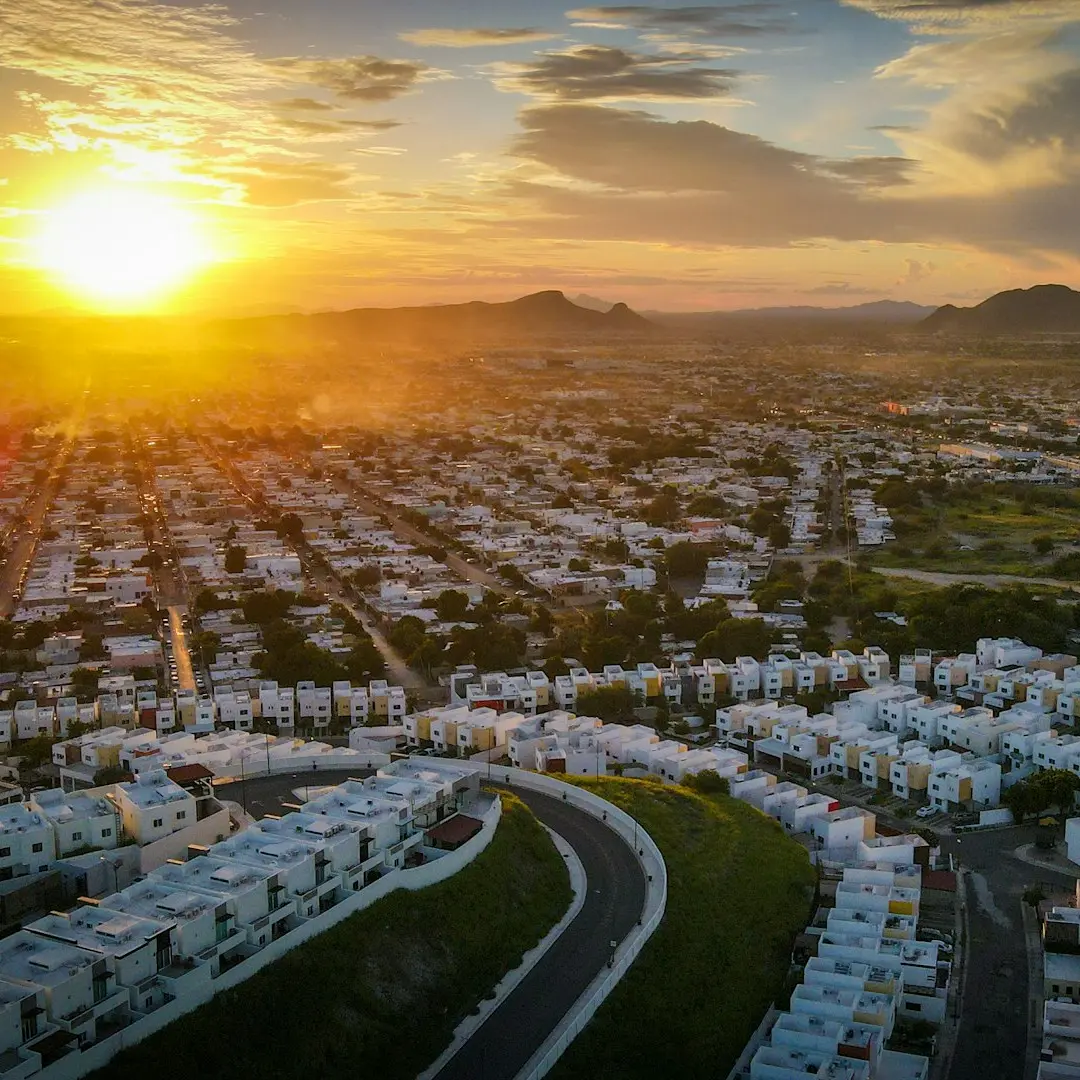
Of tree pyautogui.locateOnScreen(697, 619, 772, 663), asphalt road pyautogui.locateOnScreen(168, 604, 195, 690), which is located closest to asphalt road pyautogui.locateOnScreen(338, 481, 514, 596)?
tree pyautogui.locateOnScreen(697, 619, 772, 663)

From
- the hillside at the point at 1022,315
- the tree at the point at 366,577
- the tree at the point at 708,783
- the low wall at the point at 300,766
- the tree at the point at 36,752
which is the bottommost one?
the tree at the point at 36,752

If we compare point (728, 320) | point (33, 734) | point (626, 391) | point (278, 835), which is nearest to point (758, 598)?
point (33, 734)

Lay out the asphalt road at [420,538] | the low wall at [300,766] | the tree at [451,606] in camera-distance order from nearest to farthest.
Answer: the low wall at [300,766]
the tree at [451,606]
the asphalt road at [420,538]

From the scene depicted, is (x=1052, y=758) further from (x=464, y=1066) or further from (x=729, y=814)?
(x=464, y=1066)

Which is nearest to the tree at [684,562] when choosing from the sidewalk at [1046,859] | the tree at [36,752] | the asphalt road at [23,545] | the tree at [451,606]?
the tree at [451,606]

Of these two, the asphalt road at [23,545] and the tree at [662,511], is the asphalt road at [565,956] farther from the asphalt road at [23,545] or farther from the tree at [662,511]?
the tree at [662,511]

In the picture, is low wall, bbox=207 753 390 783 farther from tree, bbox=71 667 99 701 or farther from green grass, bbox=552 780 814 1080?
tree, bbox=71 667 99 701
